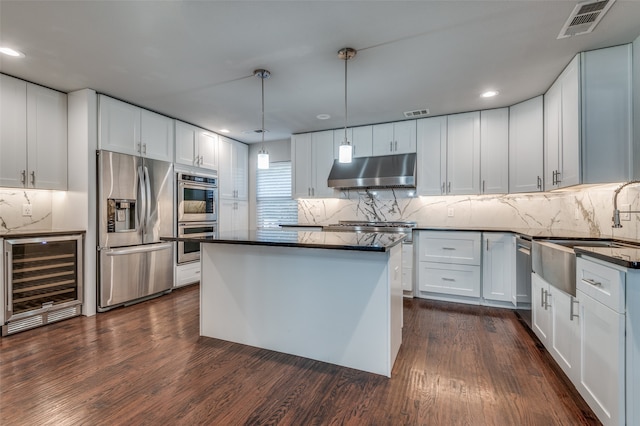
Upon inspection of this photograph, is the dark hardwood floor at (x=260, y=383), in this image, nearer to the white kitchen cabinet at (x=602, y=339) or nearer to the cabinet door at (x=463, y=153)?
the white kitchen cabinet at (x=602, y=339)

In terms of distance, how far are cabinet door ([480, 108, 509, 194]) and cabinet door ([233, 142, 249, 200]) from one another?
393cm

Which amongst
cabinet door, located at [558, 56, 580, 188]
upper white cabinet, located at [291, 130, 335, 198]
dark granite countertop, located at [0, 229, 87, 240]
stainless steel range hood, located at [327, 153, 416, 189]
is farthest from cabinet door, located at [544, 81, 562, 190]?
dark granite countertop, located at [0, 229, 87, 240]

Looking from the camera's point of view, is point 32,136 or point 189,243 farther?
point 189,243

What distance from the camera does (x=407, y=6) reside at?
6.33ft

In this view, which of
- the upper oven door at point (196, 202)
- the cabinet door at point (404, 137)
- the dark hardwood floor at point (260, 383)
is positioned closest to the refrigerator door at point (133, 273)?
the upper oven door at point (196, 202)

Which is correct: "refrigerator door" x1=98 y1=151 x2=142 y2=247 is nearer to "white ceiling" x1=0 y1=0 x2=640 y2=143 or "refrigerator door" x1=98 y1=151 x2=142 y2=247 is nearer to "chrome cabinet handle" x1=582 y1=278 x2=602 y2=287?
"white ceiling" x1=0 y1=0 x2=640 y2=143

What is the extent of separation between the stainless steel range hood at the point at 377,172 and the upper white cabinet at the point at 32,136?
3291mm

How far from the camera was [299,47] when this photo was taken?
2408mm

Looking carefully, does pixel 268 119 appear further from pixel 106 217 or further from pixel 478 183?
pixel 478 183

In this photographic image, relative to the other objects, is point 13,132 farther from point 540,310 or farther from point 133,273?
point 540,310

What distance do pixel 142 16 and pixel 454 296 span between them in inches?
162

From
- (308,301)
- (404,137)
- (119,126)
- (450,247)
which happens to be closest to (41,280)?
(119,126)

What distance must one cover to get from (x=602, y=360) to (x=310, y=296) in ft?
5.50

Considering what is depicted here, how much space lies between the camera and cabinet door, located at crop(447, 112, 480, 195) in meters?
3.94
